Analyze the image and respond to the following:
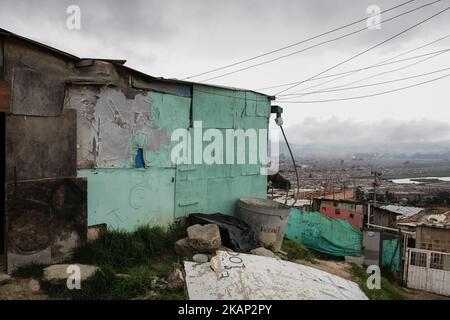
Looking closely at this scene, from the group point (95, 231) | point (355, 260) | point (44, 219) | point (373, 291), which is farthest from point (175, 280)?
point (355, 260)

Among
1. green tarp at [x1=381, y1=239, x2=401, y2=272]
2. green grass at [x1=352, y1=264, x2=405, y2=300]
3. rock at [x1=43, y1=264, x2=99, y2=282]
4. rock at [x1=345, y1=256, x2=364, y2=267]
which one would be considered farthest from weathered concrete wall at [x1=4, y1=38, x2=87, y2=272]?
green tarp at [x1=381, y1=239, x2=401, y2=272]

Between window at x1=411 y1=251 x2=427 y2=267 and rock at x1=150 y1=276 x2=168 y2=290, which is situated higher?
rock at x1=150 y1=276 x2=168 y2=290

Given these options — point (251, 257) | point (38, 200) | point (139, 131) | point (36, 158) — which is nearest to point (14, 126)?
point (36, 158)

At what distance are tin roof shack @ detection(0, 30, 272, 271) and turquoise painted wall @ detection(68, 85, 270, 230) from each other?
2 centimetres

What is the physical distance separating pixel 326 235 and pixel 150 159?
9.41m

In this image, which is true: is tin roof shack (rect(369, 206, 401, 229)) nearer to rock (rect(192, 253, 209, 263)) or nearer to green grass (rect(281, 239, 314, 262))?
green grass (rect(281, 239, 314, 262))

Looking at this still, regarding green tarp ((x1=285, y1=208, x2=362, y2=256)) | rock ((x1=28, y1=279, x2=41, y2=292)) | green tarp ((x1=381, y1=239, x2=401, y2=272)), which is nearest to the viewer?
rock ((x1=28, y1=279, x2=41, y2=292))

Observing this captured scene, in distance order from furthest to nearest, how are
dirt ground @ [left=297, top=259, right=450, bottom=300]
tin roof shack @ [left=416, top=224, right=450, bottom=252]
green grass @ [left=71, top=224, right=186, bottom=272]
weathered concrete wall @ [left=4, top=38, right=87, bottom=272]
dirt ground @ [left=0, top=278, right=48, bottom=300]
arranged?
tin roof shack @ [left=416, top=224, right=450, bottom=252] → dirt ground @ [left=297, top=259, right=450, bottom=300] → green grass @ [left=71, top=224, right=186, bottom=272] → weathered concrete wall @ [left=4, top=38, right=87, bottom=272] → dirt ground @ [left=0, top=278, right=48, bottom=300]

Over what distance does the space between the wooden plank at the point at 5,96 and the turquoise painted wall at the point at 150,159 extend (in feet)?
3.22

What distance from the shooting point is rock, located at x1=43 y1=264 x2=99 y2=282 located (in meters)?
5.14

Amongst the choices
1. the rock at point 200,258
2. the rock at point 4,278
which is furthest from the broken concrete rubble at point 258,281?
the rock at point 4,278

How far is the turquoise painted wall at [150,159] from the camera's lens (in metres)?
6.40

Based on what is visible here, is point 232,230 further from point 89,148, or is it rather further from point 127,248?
point 89,148

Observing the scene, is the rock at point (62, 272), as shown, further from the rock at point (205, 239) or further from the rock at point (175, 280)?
the rock at point (205, 239)
